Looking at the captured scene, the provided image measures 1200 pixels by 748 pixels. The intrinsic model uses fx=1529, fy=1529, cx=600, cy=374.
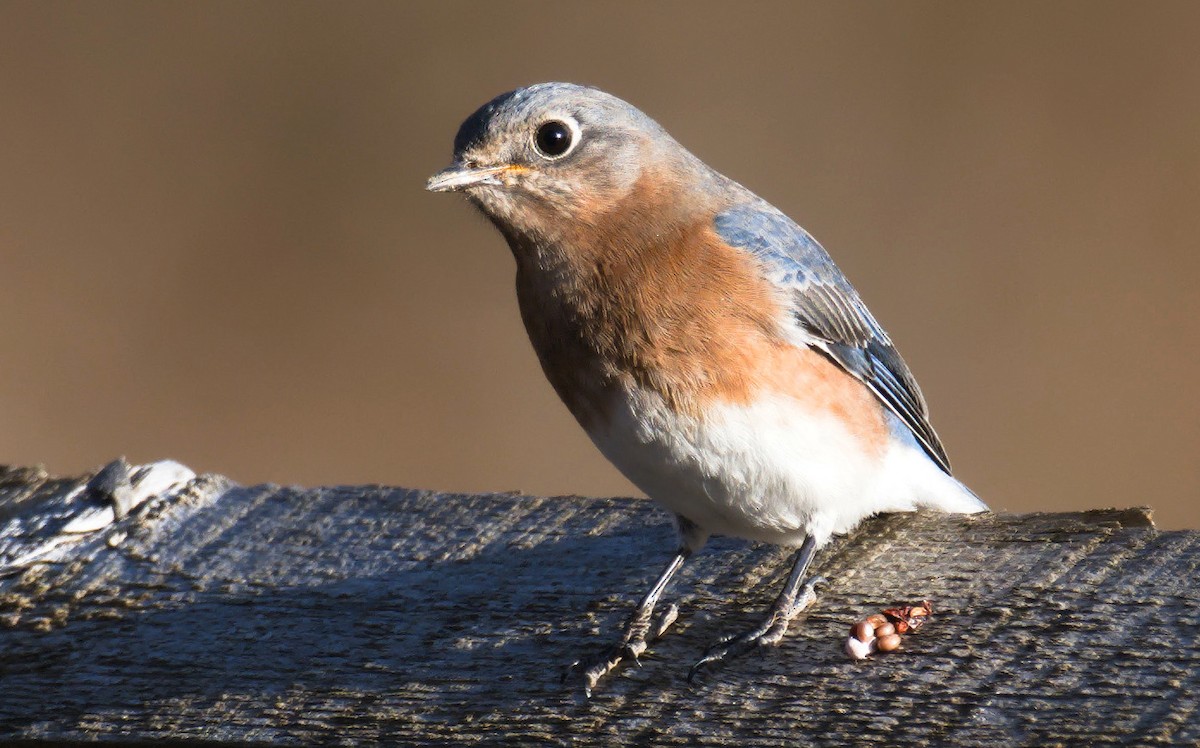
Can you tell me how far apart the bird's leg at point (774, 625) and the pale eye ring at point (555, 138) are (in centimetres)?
116

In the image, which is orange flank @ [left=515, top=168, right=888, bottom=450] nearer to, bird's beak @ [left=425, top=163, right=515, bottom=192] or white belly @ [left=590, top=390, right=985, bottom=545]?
white belly @ [left=590, top=390, right=985, bottom=545]

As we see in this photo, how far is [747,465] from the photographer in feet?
11.3

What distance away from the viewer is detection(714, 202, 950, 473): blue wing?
12.2 feet

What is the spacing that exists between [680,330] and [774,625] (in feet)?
2.50

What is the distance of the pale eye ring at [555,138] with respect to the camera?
3682mm

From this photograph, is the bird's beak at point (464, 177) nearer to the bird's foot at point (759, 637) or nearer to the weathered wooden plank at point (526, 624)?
the weathered wooden plank at point (526, 624)

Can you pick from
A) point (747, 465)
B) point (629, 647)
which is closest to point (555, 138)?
point (747, 465)

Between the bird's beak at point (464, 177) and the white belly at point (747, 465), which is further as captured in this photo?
the bird's beak at point (464, 177)

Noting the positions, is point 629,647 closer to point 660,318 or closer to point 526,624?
point 526,624

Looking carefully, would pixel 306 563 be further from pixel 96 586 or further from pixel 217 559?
pixel 96 586

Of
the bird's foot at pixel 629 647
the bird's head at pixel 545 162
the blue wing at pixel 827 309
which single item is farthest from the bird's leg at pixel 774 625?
the bird's head at pixel 545 162

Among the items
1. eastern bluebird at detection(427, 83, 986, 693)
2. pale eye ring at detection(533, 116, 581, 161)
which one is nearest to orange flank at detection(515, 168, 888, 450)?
eastern bluebird at detection(427, 83, 986, 693)

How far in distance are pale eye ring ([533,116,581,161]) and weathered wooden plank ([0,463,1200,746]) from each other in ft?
2.73

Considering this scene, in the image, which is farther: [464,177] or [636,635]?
[464,177]
